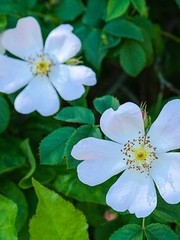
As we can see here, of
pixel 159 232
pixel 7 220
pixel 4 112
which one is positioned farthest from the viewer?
pixel 4 112

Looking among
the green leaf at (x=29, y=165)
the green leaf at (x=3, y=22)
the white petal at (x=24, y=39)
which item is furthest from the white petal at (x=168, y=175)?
the green leaf at (x=3, y=22)

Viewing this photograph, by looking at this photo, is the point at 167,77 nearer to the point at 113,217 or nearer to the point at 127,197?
the point at 113,217

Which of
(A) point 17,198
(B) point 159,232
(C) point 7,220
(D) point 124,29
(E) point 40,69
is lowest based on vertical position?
(A) point 17,198

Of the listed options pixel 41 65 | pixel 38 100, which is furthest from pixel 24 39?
pixel 38 100

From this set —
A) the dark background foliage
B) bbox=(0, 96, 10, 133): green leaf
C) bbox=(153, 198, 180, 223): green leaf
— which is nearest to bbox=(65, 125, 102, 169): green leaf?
the dark background foliage

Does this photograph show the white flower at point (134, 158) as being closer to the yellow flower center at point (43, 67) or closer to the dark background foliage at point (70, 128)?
the dark background foliage at point (70, 128)

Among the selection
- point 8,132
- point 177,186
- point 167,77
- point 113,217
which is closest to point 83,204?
point 113,217

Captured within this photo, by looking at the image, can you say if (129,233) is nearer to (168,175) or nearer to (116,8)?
(168,175)
